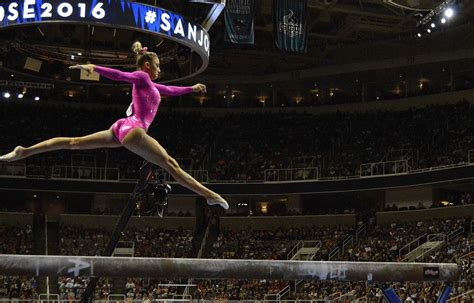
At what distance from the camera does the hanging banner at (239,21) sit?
19.7m

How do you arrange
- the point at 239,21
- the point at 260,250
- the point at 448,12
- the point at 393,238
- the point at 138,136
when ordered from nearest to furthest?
the point at 138,136
the point at 239,21
the point at 448,12
the point at 393,238
the point at 260,250

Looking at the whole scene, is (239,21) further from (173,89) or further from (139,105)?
(139,105)

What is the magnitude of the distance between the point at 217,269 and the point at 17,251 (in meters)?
22.8

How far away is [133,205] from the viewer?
5.98 metres

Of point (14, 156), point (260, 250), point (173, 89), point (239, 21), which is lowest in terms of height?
point (260, 250)

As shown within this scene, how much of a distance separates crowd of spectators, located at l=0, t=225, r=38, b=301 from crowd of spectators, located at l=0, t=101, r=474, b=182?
2521mm

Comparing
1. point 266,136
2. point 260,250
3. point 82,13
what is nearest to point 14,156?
point 82,13

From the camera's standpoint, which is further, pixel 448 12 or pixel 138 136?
pixel 448 12

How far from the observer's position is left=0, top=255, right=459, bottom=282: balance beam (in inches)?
194

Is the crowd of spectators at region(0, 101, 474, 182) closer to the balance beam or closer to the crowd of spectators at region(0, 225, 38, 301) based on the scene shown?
the crowd of spectators at region(0, 225, 38, 301)

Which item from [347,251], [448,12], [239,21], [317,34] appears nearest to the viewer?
[239,21]

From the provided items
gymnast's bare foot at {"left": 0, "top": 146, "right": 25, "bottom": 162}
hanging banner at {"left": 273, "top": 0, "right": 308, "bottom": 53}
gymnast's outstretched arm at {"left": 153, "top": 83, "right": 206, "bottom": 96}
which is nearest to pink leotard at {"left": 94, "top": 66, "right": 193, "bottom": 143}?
gymnast's outstretched arm at {"left": 153, "top": 83, "right": 206, "bottom": 96}

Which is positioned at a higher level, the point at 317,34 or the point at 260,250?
the point at 317,34

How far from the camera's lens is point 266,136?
33219mm
